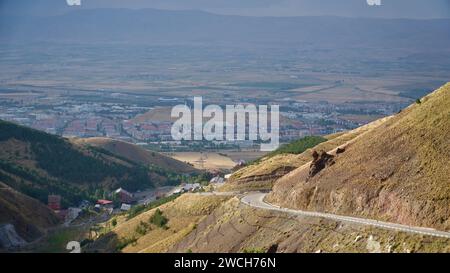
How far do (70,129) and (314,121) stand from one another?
158ft

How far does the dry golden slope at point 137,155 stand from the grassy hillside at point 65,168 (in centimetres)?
747

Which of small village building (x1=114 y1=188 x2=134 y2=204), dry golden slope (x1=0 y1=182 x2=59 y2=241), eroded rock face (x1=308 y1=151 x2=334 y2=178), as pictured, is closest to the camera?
eroded rock face (x1=308 y1=151 x2=334 y2=178)

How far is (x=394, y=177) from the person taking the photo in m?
41.5

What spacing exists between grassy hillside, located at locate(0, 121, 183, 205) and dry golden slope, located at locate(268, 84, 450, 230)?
4371cm

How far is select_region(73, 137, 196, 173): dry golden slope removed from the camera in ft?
386

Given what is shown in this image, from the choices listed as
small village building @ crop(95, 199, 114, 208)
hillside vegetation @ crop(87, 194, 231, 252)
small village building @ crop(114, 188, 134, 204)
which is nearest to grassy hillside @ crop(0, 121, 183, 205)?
small village building @ crop(114, 188, 134, 204)

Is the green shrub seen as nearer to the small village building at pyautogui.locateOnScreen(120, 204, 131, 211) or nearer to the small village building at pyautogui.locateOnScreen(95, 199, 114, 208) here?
the small village building at pyautogui.locateOnScreen(120, 204, 131, 211)

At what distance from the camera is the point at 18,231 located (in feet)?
223

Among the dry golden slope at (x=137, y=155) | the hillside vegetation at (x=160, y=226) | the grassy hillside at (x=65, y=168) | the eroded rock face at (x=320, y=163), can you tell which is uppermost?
the eroded rock face at (x=320, y=163)

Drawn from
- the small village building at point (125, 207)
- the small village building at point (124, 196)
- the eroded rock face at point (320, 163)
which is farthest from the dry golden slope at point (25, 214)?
the eroded rock face at point (320, 163)

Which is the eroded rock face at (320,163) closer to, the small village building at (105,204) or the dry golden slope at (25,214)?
the dry golden slope at (25,214)

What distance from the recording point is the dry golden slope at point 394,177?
127ft
